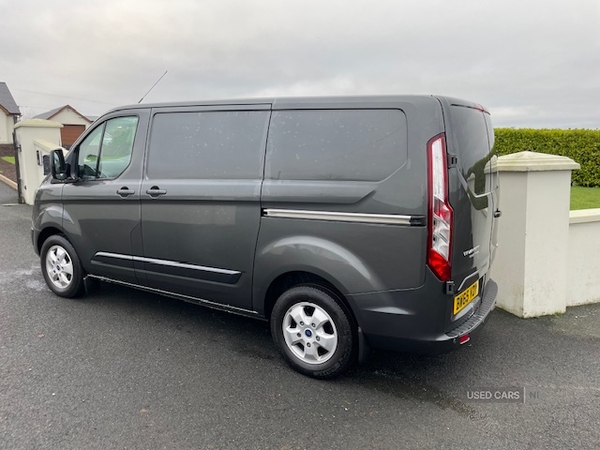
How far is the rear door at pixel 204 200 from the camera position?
3.52 metres

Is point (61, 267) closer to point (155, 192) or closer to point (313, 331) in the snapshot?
point (155, 192)

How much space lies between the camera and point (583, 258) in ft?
15.6

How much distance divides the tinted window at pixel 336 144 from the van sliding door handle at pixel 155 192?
1030 mm

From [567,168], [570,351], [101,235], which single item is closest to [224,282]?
[101,235]

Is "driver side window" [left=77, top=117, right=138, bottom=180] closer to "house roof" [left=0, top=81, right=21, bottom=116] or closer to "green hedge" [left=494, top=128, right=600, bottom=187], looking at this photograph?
"green hedge" [left=494, top=128, right=600, bottom=187]

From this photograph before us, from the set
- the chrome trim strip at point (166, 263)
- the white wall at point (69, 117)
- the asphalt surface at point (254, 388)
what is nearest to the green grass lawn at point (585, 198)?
the asphalt surface at point (254, 388)

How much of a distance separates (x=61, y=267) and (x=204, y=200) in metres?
2.19

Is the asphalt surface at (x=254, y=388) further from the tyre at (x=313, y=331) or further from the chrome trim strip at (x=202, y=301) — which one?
the chrome trim strip at (x=202, y=301)

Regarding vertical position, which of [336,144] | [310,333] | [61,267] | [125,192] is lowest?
[310,333]

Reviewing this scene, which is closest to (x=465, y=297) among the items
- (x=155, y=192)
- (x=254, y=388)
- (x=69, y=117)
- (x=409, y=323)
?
(x=409, y=323)

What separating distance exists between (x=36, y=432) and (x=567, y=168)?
4.67m

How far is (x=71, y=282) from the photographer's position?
15.7ft

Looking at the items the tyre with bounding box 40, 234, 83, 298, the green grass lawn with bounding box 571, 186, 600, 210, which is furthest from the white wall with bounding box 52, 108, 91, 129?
the tyre with bounding box 40, 234, 83, 298

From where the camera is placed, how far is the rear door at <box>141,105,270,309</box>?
139 inches
